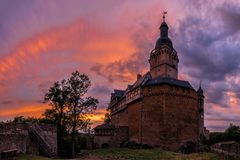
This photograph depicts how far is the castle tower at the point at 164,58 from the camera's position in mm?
71438

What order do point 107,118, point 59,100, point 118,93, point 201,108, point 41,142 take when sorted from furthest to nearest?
point 107,118 < point 118,93 < point 201,108 < point 59,100 < point 41,142

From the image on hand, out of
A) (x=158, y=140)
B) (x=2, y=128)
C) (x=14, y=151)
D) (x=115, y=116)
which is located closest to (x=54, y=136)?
(x=2, y=128)

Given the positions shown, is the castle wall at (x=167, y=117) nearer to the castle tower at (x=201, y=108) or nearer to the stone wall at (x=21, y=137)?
the castle tower at (x=201, y=108)

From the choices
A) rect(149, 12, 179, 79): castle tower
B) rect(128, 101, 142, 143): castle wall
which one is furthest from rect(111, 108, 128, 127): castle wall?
rect(149, 12, 179, 79): castle tower

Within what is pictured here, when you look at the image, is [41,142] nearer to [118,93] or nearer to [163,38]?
[163,38]

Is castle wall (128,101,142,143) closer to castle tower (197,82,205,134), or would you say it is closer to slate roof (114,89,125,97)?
castle tower (197,82,205,134)

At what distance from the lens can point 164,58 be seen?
234 feet

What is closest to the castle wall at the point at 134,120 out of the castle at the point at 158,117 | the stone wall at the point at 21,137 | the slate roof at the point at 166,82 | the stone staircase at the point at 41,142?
the castle at the point at 158,117

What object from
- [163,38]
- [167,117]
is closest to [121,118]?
[167,117]

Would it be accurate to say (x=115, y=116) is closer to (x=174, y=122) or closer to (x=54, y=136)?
(x=174, y=122)

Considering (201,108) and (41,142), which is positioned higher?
(201,108)

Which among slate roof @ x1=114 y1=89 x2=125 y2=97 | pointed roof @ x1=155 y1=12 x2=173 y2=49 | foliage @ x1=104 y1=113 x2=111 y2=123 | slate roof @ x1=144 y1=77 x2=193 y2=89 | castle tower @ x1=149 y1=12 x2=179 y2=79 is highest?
pointed roof @ x1=155 y1=12 x2=173 y2=49

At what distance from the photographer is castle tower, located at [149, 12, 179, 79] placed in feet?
234

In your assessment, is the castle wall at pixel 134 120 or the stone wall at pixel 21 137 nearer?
the stone wall at pixel 21 137
